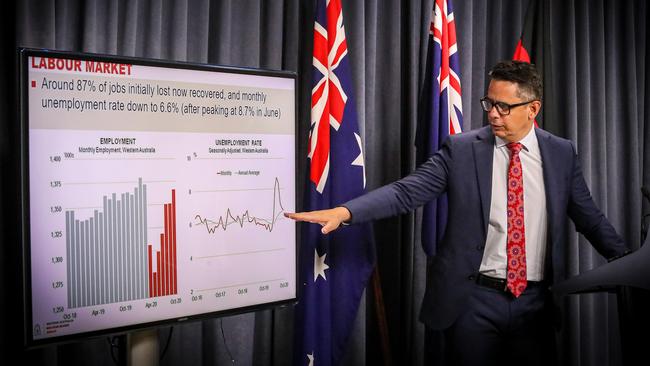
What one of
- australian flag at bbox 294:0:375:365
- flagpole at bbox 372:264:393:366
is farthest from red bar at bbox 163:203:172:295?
flagpole at bbox 372:264:393:366

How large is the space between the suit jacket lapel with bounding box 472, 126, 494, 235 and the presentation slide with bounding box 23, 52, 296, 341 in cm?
71

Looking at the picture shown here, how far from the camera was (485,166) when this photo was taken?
1971 millimetres

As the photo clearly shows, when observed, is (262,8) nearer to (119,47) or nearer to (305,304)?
(119,47)

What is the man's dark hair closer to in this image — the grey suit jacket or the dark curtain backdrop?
the grey suit jacket

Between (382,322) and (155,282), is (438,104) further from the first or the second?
(155,282)

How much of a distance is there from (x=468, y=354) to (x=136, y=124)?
1459 mm

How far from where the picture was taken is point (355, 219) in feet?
6.05

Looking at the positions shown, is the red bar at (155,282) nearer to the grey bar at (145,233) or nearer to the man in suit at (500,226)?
the grey bar at (145,233)

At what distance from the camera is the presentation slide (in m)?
1.54

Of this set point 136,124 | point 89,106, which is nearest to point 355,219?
point 136,124

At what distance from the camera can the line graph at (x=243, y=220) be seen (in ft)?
5.88

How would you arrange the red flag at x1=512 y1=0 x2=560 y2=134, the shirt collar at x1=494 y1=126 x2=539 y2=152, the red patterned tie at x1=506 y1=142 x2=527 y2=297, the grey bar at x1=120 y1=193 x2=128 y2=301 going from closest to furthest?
the grey bar at x1=120 y1=193 x2=128 y2=301, the red patterned tie at x1=506 y1=142 x2=527 y2=297, the shirt collar at x1=494 y1=126 x2=539 y2=152, the red flag at x1=512 y1=0 x2=560 y2=134

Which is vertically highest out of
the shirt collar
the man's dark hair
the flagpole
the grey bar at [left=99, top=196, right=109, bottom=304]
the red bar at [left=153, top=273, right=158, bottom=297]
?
the man's dark hair

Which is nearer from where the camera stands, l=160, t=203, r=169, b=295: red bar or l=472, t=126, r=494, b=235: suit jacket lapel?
l=160, t=203, r=169, b=295: red bar
